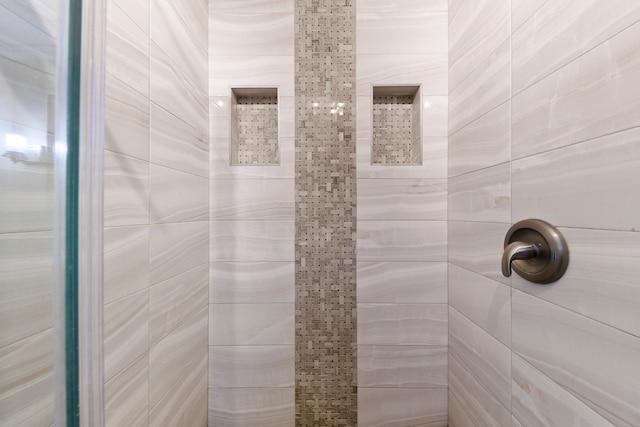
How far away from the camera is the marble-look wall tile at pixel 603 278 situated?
0.57m

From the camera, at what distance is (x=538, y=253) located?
2.56 feet

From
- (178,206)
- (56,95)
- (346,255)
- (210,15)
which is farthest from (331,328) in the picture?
(210,15)

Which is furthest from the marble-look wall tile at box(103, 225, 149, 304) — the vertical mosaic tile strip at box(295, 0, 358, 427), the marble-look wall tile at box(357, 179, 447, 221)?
the marble-look wall tile at box(357, 179, 447, 221)

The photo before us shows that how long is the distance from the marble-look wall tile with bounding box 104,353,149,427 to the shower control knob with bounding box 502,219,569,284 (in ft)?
3.29

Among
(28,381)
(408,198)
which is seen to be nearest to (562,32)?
(408,198)

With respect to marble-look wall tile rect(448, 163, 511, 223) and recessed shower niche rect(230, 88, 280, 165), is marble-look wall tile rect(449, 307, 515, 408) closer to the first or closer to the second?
marble-look wall tile rect(448, 163, 511, 223)

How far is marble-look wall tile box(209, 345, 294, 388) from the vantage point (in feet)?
4.72

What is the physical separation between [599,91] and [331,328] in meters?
1.24

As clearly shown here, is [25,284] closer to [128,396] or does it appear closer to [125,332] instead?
[125,332]

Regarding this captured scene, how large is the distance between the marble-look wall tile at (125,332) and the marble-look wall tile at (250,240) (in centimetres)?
53

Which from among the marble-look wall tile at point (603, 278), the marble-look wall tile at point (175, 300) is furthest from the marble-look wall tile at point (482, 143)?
the marble-look wall tile at point (175, 300)

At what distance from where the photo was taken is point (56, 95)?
336 mm

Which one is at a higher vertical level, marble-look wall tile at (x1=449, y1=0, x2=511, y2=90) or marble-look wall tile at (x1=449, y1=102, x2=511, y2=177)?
marble-look wall tile at (x1=449, y1=0, x2=511, y2=90)

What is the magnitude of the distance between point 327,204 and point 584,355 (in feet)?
3.28
